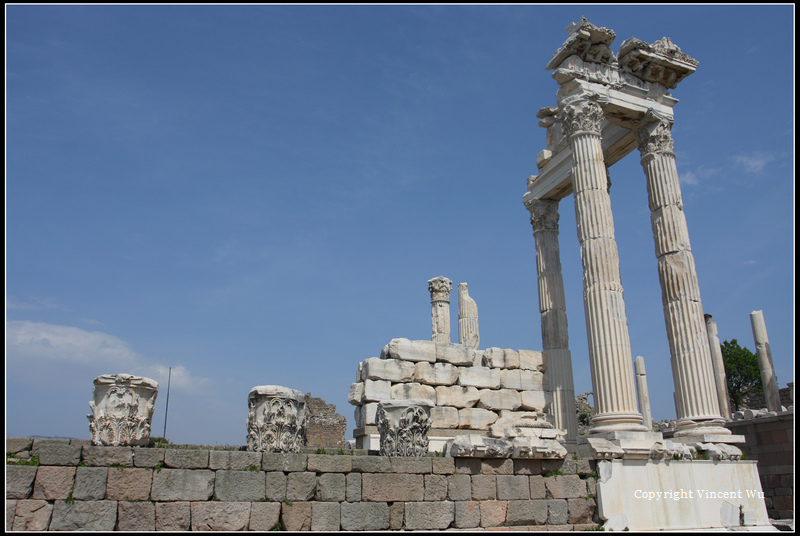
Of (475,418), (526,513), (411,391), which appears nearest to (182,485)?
(526,513)

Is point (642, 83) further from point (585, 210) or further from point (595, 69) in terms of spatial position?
point (585, 210)

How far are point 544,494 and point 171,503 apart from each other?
5.76 meters

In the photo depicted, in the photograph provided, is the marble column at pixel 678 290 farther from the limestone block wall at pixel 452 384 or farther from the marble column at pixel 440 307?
the marble column at pixel 440 307

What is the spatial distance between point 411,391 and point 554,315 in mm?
5310

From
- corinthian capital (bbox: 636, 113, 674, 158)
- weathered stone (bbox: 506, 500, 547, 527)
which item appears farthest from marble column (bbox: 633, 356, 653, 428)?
weathered stone (bbox: 506, 500, 547, 527)

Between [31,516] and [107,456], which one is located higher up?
[107,456]

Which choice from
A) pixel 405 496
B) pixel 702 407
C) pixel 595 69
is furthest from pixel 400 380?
pixel 595 69

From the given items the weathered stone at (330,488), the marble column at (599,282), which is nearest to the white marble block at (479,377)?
the marble column at (599,282)

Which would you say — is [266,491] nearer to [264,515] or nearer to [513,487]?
[264,515]

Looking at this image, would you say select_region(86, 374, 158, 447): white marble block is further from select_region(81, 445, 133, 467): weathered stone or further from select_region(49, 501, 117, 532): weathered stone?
select_region(49, 501, 117, 532): weathered stone

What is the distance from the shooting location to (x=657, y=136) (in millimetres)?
15781

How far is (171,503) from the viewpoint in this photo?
771 centimetres

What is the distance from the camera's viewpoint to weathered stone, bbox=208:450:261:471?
804 cm

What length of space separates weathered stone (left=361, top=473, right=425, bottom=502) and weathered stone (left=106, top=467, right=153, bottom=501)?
2.89 m
